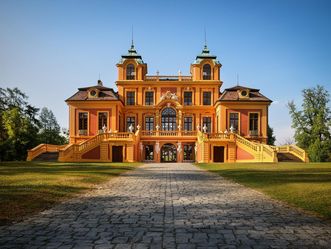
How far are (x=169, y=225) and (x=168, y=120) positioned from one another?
3775 centimetres

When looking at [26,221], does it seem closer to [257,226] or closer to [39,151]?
[257,226]

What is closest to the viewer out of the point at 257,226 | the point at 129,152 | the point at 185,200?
the point at 257,226

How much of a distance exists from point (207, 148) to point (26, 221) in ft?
101

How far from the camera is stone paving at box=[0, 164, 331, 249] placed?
5270 mm

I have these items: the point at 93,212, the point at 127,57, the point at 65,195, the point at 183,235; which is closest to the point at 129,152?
the point at 127,57

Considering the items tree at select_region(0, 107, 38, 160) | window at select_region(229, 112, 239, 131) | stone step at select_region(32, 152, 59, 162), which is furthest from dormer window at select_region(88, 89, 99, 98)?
window at select_region(229, 112, 239, 131)

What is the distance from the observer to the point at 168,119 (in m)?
44.1

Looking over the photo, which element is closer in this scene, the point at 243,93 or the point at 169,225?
the point at 169,225

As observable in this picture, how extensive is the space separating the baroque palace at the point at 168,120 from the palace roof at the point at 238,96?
121 mm

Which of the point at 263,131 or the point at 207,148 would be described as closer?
the point at 207,148

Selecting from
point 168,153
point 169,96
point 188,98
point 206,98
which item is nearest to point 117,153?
point 168,153

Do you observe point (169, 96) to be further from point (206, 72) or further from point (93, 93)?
point (93, 93)

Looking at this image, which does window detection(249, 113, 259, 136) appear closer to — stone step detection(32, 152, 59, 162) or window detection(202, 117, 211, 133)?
window detection(202, 117, 211, 133)

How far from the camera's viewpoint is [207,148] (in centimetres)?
3656
